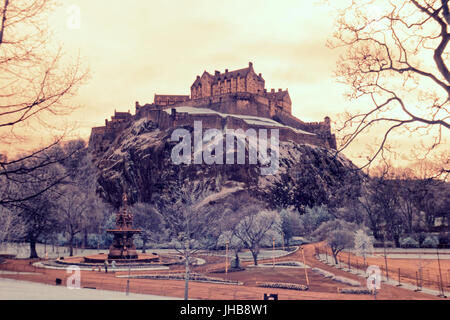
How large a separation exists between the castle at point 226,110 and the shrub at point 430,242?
1720 inches

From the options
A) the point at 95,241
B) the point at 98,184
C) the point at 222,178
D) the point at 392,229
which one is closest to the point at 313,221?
the point at 392,229

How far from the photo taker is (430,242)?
147 ft

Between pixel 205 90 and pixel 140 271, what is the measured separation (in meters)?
80.6

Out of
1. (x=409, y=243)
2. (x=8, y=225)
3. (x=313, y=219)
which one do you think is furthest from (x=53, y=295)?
(x=313, y=219)

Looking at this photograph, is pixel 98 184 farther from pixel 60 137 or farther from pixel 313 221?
pixel 60 137

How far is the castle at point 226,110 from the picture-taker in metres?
88.0

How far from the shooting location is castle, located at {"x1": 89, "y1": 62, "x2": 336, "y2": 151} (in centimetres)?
8800
